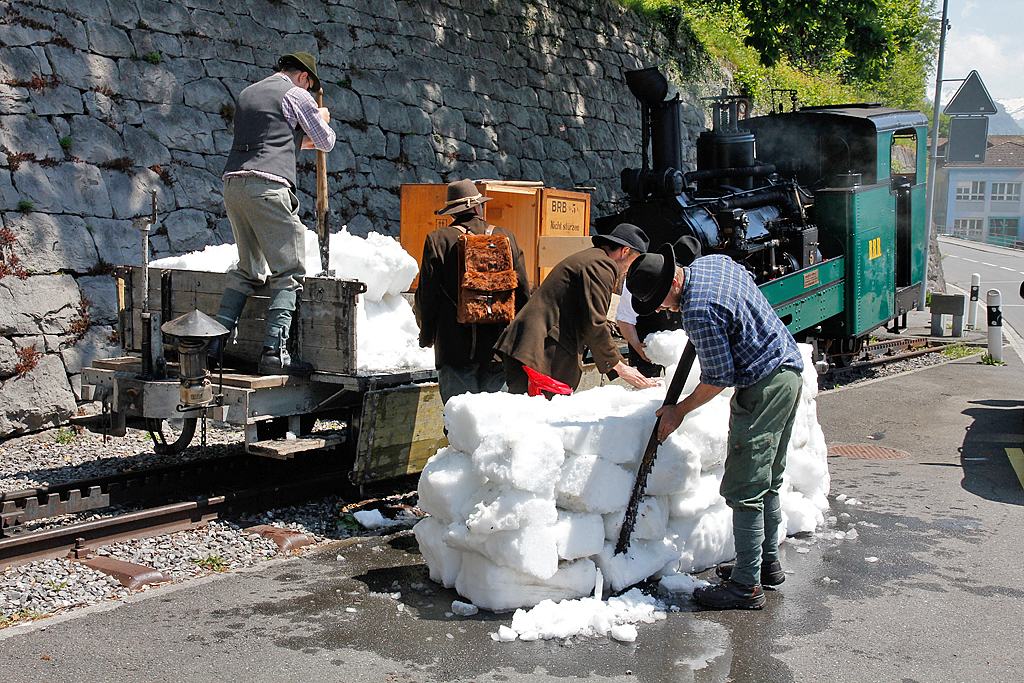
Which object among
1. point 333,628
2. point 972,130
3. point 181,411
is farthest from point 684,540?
point 972,130

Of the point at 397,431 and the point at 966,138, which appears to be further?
the point at 966,138

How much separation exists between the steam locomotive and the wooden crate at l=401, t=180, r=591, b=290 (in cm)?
175

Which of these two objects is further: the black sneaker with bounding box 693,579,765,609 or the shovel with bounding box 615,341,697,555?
the shovel with bounding box 615,341,697,555

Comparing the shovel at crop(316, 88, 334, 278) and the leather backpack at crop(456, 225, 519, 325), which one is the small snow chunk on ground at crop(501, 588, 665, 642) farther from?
the shovel at crop(316, 88, 334, 278)

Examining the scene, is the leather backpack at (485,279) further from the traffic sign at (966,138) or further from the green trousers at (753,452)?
the traffic sign at (966,138)

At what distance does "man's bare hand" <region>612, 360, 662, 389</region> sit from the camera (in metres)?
5.18

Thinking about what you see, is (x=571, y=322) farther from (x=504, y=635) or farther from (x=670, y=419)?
(x=504, y=635)

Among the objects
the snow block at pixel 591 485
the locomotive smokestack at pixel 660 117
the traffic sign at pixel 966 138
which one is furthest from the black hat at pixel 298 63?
the traffic sign at pixel 966 138

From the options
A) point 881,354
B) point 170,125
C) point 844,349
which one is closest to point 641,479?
point 170,125

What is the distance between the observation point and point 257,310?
555 centimetres

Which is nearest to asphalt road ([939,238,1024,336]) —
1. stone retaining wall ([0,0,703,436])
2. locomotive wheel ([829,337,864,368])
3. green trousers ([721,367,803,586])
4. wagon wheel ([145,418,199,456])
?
locomotive wheel ([829,337,864,368])

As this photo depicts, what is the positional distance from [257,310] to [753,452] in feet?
10.1

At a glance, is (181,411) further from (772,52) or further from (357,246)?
(772,52)

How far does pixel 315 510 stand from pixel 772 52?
59.7 ft
